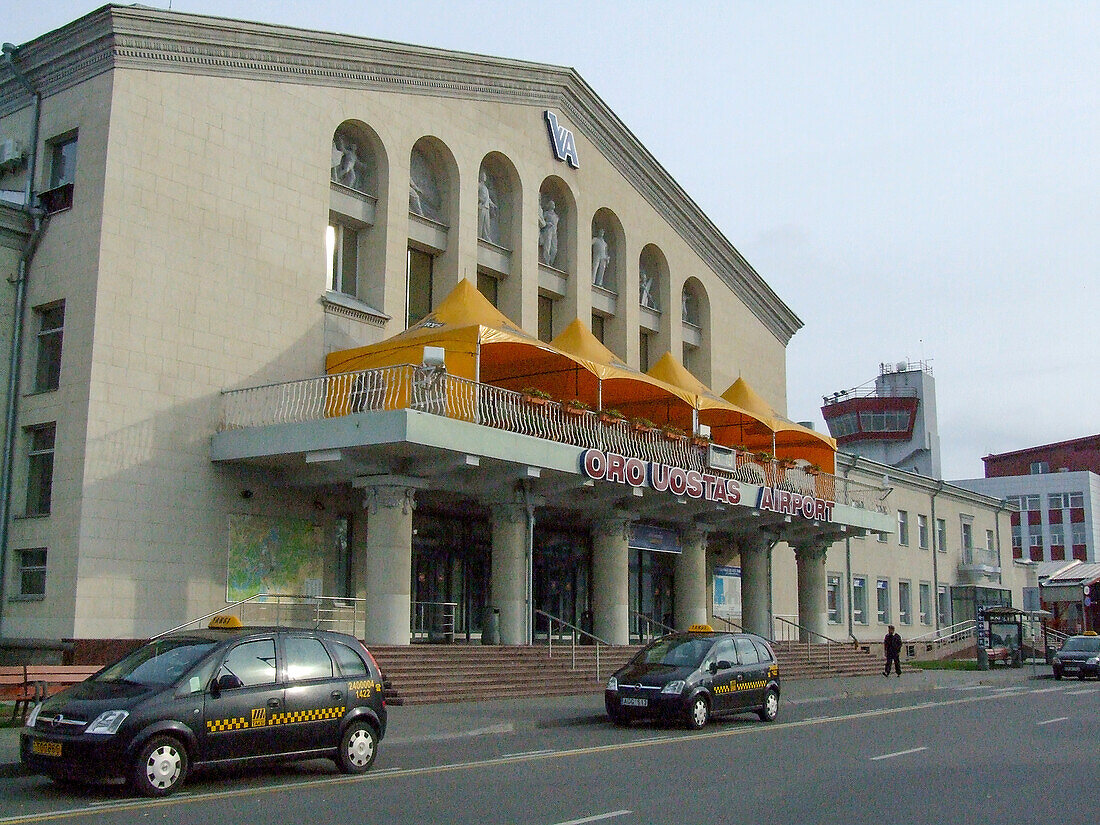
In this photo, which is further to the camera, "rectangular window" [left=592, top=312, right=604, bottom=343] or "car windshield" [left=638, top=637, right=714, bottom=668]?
"rectangular window" [left=592, top=312, right=604, bottom=343]

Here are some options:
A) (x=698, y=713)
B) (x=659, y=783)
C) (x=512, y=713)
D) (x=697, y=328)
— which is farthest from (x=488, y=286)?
(x=659, y=783)

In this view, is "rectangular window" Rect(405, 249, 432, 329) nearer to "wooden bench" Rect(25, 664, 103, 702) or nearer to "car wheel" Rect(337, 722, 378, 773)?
"wooden bench" Rect(25, 664, 103, 702)

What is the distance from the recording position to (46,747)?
10.6 m

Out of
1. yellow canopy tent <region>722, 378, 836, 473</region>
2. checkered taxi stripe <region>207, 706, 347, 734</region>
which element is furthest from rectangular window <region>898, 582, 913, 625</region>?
checkered taxi stripe <region>207, 706, 347, 734</region>

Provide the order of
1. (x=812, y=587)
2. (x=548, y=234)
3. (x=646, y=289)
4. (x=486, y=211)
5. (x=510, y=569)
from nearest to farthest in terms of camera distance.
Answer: (x=510, y=569) < (x=486, y=211) < (x=548, y=234) < (x=646, y=289) < (x=812, y=587)

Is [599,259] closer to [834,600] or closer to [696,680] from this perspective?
[834,600]

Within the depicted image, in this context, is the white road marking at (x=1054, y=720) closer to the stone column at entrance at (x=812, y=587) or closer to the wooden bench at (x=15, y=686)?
the wooden bench at (x=15, y=686)

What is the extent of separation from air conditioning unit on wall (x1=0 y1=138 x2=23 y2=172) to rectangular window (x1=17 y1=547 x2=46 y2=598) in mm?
8099

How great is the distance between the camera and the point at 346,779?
12.0 metres

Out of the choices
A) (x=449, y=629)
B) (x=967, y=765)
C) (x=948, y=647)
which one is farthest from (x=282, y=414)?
(x=948, y=647)

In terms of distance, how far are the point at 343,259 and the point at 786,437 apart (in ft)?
51.2

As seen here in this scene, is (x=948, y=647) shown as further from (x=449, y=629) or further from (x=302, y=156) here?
(x=302, y=156)

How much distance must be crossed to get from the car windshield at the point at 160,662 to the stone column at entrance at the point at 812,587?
28.2 meters

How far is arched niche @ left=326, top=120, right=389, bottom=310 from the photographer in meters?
26.7
